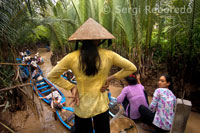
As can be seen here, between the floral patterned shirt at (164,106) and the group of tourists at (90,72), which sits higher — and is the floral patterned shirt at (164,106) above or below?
below

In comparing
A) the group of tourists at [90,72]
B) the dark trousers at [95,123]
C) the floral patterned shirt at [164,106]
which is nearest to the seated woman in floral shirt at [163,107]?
the floral patterned shirt at [164,106]

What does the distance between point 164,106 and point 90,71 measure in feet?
4.07

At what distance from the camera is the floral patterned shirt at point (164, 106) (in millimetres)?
1516

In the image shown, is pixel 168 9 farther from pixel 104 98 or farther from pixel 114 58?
pixel 104 98

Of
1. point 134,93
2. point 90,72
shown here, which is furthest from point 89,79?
point 134,93

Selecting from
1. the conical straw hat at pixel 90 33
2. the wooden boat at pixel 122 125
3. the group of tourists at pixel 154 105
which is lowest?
the wooden boat at pixel 122 125

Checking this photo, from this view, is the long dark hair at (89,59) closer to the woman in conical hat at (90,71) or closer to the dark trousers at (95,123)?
the woman in conical hat at (90,71)

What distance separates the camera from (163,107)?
61.1 inches

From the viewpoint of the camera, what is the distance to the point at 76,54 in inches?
36.2

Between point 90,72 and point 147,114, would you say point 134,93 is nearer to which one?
point 147,114

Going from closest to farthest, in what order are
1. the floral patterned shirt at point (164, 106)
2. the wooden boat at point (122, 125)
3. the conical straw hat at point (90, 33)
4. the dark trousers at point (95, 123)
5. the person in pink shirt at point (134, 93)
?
the conical straw hat at point (90, 33)
the dark trousers at point (95, 123)
the floral patterned shirt at point (164, 106)
the wooden boat at point (122, 125)
the person in pink shirt at point (134, 93)

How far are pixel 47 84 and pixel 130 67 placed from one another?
4.25 m

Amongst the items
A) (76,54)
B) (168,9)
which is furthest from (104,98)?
(168,9)

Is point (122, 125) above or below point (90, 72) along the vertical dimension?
below
